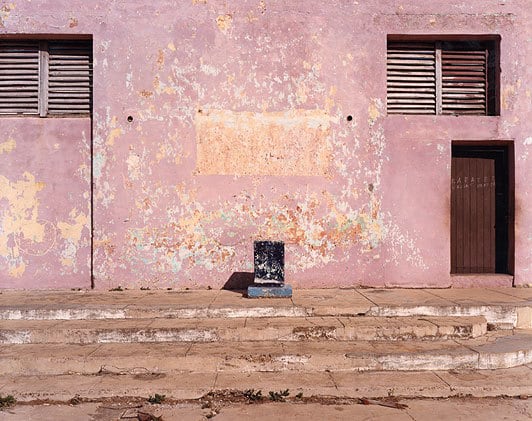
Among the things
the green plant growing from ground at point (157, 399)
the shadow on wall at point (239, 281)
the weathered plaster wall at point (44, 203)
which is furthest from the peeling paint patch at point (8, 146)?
the green plant growing from ground at point (157, 399)

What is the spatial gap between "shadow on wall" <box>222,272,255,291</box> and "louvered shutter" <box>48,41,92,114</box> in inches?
146

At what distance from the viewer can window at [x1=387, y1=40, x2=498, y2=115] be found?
24.7 feet

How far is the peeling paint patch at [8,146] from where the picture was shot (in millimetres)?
7176

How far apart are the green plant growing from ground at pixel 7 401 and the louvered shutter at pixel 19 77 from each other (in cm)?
505

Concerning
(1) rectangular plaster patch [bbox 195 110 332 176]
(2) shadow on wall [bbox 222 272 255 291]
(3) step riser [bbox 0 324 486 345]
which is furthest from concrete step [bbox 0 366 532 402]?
(1) rectangular plaster patch [bbox 195 110 332 176]

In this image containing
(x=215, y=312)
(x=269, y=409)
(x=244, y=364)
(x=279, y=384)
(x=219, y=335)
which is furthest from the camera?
(x=215, y=312)

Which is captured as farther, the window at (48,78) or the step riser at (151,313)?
the window at (48,78)

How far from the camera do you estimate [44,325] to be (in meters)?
5.32

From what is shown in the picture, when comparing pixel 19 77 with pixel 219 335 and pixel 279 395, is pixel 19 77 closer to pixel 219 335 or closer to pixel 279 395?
pixel 219 335

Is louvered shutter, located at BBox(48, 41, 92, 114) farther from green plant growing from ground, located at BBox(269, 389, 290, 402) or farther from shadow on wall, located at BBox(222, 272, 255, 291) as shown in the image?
green plant growing from ground, located at BBox(269, 389, 290, 402)

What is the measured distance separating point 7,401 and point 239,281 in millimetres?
3753

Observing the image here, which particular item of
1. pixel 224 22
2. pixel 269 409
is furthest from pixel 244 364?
pixel 224 22

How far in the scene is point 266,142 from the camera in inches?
283

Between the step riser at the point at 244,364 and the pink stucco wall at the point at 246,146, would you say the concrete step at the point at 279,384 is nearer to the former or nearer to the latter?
the step riser at the point at 244,364
